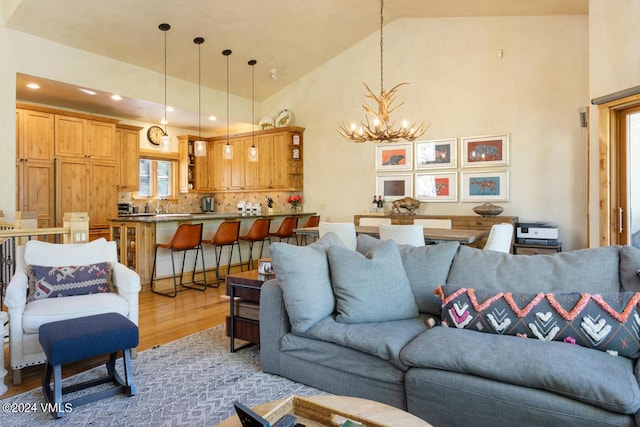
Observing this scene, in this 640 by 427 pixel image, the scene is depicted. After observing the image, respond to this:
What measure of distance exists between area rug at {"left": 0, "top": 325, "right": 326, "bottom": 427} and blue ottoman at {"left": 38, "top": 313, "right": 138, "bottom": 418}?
0.06 meters

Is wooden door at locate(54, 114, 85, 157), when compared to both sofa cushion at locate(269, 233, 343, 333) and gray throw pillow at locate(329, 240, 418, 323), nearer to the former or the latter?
sofa cushion at locate(269, 233, 343, 333)

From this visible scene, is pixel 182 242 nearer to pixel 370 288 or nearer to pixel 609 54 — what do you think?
pixel 370 288

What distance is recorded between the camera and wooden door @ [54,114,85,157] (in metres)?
6.22

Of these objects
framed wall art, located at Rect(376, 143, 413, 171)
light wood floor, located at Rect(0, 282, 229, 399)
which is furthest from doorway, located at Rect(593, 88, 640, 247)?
light wood floor, located at Rect(0, 282, 229, 399)

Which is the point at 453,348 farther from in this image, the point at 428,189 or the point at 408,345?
the point at 428,189

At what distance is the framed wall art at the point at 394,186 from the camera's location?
22.2ft

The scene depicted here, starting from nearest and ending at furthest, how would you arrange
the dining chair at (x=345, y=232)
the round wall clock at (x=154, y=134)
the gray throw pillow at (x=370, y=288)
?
1. the gray throw pillow at (x=370, y=288)
2. the dining chair at (x=345, y=232)
3. the round wall clock at (x=154, y=134)

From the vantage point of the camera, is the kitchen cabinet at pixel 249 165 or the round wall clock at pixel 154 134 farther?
the round wall clock at pixel 154 134

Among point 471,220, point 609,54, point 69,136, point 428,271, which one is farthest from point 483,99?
point 69,136

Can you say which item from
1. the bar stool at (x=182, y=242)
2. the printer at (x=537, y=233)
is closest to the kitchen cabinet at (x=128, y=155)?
the bar stool at (x=182, y=242)

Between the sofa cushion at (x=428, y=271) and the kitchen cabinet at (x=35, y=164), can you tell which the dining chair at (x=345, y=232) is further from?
the kitchen cabinet at (x=35, y=164)

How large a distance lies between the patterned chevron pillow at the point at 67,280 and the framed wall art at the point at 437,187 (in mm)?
4869

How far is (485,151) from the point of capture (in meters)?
6.03

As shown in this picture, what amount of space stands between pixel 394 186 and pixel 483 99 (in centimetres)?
192
